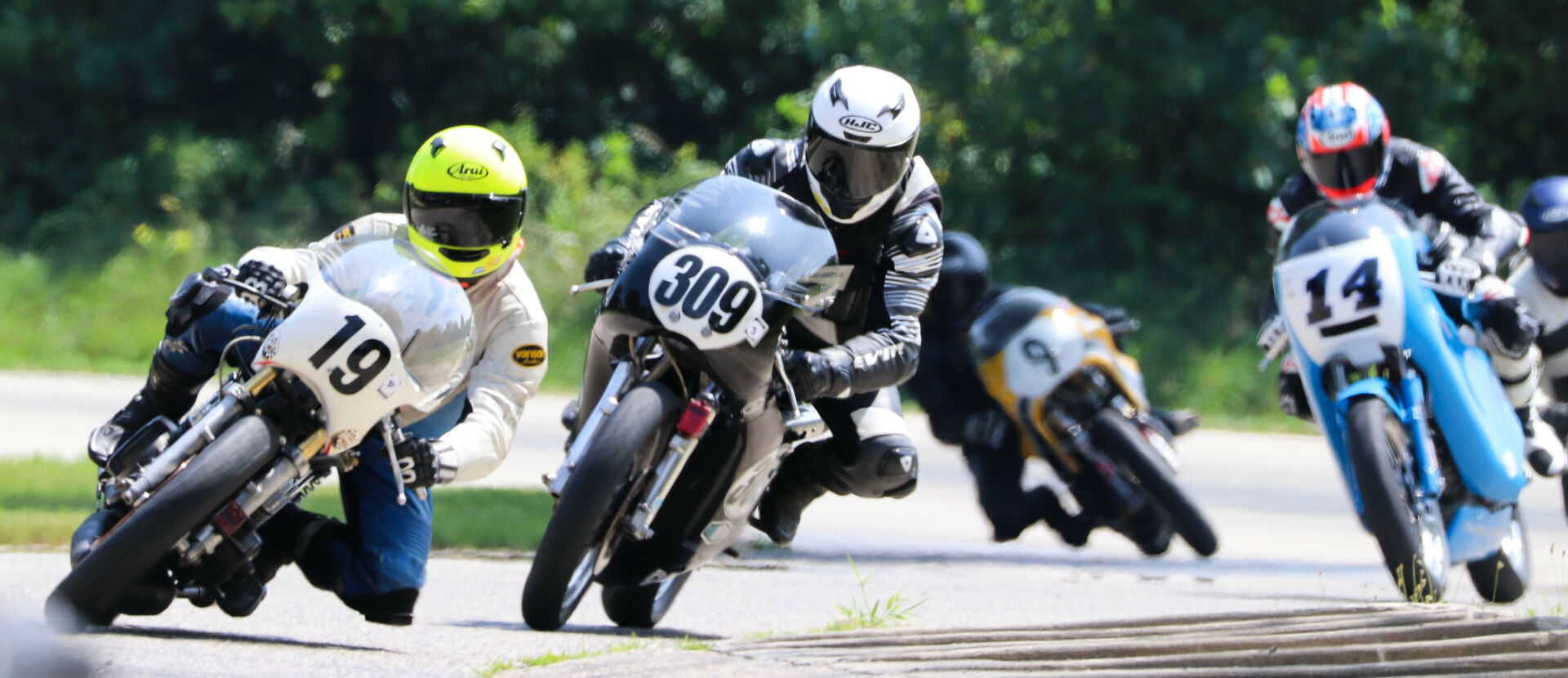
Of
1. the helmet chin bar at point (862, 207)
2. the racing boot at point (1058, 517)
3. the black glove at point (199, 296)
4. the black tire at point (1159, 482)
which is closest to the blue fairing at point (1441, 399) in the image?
the black tire at point (1159, 482)

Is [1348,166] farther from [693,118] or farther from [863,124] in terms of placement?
[693,118]

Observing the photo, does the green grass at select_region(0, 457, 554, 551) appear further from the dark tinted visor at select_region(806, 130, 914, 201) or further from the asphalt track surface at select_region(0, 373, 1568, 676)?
the dark tinted visor at select_region(806, 130, 914, 201)

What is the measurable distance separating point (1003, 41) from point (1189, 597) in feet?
42.2

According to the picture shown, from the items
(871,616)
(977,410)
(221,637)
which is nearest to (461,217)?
(221,637)

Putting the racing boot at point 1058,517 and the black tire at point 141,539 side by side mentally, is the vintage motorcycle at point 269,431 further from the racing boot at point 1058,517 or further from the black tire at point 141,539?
the racing boot at point 1058,517

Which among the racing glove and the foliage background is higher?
the racing glove

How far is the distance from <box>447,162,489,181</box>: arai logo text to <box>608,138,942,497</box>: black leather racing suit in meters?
0.46

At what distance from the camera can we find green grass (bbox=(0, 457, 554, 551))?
702 cm

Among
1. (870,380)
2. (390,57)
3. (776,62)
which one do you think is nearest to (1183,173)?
(776,62)

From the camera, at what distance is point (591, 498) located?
15.8 feet

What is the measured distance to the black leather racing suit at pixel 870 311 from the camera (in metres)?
5.97

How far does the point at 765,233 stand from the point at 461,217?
0.89m

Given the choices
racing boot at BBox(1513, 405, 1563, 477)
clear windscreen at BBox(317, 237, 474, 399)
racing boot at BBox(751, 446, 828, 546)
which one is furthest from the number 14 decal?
clear windscreen at BBox(317, 237, 474, 399)

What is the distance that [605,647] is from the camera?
5.18 metres
